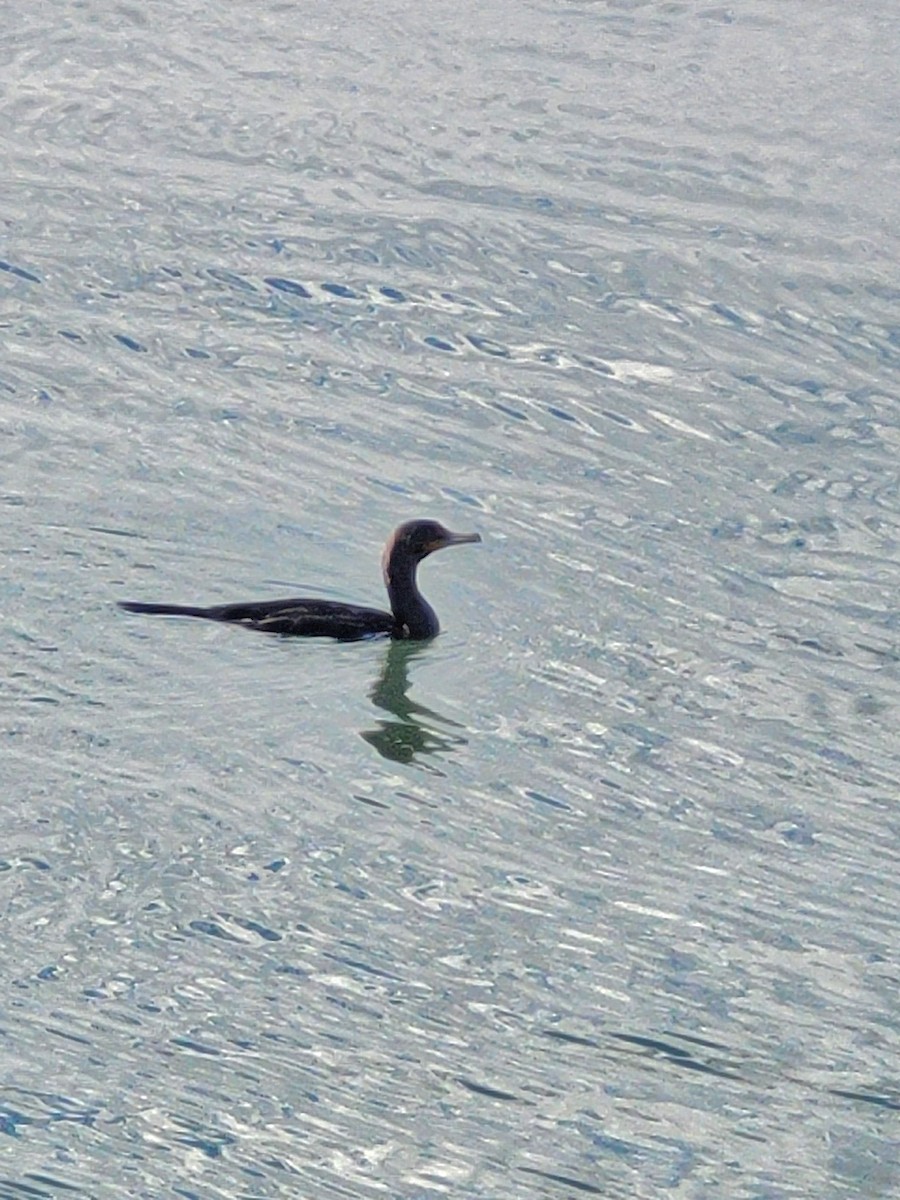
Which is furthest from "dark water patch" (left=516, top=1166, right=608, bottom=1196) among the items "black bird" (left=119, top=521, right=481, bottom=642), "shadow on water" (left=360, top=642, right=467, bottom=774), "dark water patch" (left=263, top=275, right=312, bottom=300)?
"dark water patch" (left=263, top=275, right=312, bottom=300)

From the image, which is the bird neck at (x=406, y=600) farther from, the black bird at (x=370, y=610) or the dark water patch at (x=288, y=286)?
the dark water patch at (x=288, y=286)

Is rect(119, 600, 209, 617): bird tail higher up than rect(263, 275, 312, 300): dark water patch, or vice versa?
rect(263, 275, 312, 300): dark water patch

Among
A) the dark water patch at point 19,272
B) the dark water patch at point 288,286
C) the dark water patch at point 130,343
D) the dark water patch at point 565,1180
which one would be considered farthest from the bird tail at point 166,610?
the dark water patch at point 565,1180

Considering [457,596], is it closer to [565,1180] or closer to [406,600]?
[406,600]

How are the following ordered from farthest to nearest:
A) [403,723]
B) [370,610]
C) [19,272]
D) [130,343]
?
[19,272] < [130,343] < [370,610] < [403,723]

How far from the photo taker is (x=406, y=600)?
948cm

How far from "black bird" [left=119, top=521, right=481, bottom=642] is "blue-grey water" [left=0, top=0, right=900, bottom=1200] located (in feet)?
0.28

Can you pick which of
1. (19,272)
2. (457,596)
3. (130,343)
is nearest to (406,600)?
(457,596)

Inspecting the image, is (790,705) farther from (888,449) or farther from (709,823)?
(888,449)

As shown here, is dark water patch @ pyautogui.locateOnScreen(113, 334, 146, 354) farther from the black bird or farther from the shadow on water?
the shadow on water

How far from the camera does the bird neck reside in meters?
9.48

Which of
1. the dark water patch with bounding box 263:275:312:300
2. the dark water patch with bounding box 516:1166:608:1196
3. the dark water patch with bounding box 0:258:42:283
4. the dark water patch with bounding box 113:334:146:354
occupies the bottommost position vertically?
the dark water patch with bounding box 516:1166:608:1196

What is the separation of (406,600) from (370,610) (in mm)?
188

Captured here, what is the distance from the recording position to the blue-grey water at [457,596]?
673 centimetres
